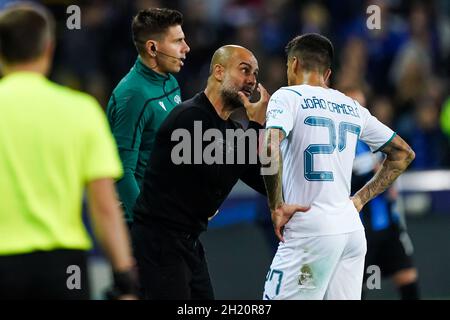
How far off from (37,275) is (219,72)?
8.12 ft

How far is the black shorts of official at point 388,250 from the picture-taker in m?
9.04

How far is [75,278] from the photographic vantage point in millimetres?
4609

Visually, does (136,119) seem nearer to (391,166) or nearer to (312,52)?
(312,52)

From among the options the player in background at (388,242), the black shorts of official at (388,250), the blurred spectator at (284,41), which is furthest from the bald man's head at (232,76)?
the blurred spectator at (284,41)

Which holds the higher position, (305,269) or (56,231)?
(56,231)

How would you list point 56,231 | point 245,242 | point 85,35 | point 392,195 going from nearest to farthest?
point 56,231 → point 392,195 → point 245,242 → point 85,35

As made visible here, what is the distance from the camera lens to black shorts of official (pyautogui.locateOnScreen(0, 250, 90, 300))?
14.3ft

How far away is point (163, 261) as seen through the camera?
20.8ft

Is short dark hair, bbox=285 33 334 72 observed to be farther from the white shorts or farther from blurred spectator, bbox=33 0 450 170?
blurred spectator, bbox=33 0 450 170

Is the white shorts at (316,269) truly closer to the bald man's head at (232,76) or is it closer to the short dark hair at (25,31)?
the bald man's head at (232,76)

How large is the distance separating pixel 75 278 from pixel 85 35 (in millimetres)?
8755

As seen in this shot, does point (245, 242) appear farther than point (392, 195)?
Yes
